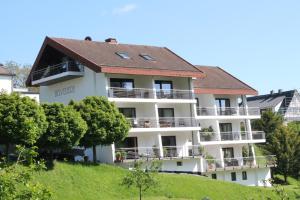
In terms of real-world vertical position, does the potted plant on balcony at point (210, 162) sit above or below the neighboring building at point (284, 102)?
below

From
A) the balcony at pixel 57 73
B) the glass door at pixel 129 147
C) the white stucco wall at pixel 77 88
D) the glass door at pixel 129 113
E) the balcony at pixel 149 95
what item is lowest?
the glass door at pixel 129 147

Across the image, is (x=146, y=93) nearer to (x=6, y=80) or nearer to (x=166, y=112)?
Answer: (x=166, y=112)

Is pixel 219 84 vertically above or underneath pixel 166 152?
above

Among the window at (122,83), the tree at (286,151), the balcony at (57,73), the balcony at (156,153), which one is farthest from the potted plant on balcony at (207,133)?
the balcony at (57,73)

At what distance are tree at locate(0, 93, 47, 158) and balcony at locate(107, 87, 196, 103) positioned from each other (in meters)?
9.98

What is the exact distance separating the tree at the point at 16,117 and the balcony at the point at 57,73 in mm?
10956

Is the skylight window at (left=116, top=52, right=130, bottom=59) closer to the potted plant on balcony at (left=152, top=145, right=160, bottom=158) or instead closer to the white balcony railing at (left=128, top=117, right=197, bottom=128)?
the white balcony railing at (left=128, top=117, right=197, bottom=128)

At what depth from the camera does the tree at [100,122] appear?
33.2m

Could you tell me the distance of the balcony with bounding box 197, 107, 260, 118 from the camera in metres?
46.3

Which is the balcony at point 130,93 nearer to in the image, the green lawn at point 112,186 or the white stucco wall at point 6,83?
the green lawn at point 112,186

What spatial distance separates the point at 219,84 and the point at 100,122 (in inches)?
693

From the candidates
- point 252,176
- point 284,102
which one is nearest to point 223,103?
point 252,176

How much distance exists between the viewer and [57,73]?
41594 millimetres

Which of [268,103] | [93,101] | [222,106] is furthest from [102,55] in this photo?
[268,103]
